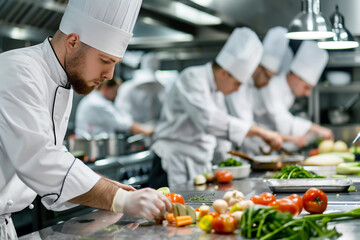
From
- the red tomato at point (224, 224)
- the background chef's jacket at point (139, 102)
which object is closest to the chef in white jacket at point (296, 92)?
the background chef's jacket at point (139, 102)

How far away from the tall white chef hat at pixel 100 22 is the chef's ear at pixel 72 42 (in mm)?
21

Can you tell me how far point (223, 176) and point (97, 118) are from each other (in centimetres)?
355

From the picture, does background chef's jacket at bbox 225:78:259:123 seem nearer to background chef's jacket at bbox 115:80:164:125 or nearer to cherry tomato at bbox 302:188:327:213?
background chef's jacket at bbox 115:80:164:125

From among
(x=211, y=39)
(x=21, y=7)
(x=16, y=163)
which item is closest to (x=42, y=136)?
(x=16, y=163)

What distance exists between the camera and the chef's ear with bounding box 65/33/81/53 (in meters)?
2.15

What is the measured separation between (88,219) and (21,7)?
9.53 feet

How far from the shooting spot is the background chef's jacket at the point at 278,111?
18.8ft

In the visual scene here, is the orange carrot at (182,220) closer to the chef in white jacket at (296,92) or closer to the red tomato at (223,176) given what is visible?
the red tomato at (223,176)

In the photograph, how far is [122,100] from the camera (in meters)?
7.87

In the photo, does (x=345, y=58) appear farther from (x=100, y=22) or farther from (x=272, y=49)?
(x=100, y=22)

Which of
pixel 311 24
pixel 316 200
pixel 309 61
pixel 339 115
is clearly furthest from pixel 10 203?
pixel 339 115

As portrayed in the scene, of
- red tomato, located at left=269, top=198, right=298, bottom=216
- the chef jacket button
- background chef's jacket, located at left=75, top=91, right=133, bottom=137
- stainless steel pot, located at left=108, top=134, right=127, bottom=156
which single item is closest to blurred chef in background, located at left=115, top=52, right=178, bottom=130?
background chef's jacket, located at left=75, top=91, right=133, bottom=137

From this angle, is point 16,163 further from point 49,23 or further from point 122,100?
point 122,100

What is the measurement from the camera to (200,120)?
414 cm
